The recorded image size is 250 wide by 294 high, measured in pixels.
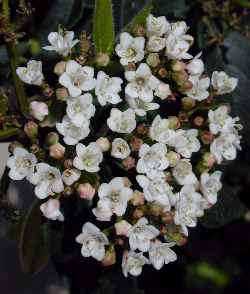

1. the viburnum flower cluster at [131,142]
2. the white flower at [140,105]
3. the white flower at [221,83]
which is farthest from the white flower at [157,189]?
the white flower at [221,83]

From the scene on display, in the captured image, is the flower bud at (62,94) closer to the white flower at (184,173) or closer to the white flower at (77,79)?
the white flower at (77,79)

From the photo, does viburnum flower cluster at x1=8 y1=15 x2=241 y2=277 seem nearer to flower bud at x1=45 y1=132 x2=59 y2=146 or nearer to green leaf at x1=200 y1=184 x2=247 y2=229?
flower bud at x1=45 y1=132 x2=59 y2=146

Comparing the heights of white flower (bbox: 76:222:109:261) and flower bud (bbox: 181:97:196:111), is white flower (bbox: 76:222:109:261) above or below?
below

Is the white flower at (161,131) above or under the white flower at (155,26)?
under

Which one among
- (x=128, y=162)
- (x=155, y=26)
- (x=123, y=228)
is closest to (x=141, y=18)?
(x=155, y=26)

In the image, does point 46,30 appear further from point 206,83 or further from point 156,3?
point 206,83

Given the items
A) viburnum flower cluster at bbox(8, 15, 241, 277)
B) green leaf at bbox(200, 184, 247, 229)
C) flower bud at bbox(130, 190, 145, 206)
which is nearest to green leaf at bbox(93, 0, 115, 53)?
viburnum flower cluster at bbox(8, 15, 241, 277)

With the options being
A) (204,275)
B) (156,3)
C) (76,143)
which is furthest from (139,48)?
(204,275)
